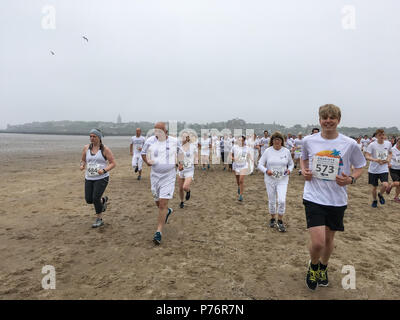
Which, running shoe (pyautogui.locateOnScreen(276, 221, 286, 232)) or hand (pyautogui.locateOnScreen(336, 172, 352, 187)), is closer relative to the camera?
hand (pyautogui.locateOnScreen(336, 172, 352, 187))

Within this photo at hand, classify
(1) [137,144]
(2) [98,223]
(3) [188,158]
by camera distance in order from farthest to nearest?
(1) [137,144], (3) [188,158], (2) [98,223]

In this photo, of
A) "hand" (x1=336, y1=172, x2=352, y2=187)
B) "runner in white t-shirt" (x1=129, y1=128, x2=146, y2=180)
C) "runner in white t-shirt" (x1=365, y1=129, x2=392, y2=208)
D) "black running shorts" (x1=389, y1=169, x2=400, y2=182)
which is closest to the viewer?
"hand" (x1=336, y1=172, x2=352, y2=187)

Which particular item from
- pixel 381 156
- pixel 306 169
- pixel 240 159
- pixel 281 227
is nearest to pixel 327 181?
pixel 306 169

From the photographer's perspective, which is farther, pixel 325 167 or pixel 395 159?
pixel 395 159

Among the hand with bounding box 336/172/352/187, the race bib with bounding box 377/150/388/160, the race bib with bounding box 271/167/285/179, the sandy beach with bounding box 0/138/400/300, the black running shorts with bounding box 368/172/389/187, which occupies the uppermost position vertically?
the race bib with bounding box 377/150/388/160

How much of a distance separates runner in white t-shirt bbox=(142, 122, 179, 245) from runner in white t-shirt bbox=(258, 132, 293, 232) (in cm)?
210

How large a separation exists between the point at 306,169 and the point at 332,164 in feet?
1.12

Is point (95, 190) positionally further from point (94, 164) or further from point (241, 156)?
point (241, 156)

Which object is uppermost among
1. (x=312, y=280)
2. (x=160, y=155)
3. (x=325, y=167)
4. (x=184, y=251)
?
(x=160, y=155)

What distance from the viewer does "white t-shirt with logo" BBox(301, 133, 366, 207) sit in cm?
314

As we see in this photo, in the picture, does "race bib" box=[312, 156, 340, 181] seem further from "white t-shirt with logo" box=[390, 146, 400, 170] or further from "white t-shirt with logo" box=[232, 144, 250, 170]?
"white t-shirt with logo" box=[390, 146, 400, 170]

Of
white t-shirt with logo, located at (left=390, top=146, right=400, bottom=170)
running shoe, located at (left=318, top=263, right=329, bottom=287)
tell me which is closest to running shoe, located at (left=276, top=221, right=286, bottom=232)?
running shoe, located at (left=318, top=263, right=329, bottom=287)

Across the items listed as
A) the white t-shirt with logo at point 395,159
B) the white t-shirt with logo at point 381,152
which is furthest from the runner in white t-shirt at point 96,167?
the white t-shirt with logo at point 395,159

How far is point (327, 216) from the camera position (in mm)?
3162
